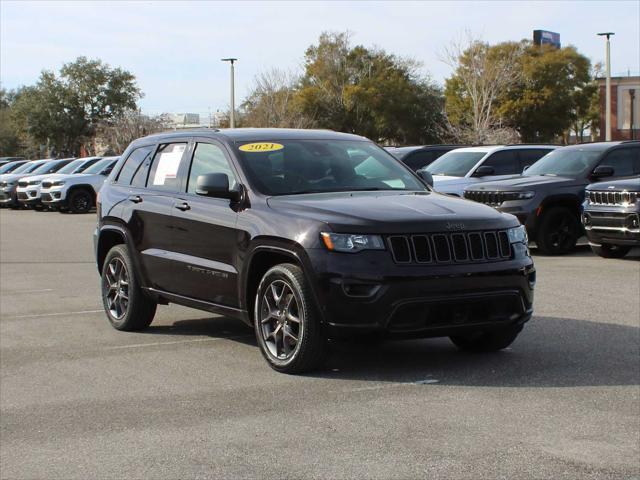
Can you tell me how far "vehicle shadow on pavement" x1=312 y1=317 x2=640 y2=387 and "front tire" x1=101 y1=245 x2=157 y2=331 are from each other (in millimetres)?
1916

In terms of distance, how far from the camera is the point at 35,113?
75.7m

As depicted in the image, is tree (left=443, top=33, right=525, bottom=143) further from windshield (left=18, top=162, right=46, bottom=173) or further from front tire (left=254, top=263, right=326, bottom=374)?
front tire (left=254, top=263, right=326, bottom=374)

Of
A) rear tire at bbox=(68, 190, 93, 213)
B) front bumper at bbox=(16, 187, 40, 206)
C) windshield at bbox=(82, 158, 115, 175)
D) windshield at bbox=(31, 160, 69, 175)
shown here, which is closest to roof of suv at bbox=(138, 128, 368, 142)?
rear tire at bbox=(68, 190, 93, 213)

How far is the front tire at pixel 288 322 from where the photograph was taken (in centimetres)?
698

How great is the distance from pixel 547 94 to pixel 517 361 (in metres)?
71.0

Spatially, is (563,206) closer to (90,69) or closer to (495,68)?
(495,68)

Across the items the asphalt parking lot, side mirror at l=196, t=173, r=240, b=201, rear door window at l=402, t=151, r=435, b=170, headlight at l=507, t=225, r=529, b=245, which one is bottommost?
the asphalt parking lot

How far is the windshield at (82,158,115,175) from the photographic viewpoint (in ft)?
111

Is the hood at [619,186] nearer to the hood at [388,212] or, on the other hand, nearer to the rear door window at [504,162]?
the rear door window at [504,162]

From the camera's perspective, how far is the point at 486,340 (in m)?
7.98

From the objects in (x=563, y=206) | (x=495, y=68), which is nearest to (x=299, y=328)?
(x=563, y=206)

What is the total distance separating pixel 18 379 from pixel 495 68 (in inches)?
2303

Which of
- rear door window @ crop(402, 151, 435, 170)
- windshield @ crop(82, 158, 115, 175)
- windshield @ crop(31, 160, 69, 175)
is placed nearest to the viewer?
rear door window @ crop(402, 151, 435, 170)

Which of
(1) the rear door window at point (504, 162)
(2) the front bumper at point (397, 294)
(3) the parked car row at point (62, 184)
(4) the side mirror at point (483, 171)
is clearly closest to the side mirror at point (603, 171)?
(4) the side mirror at point (483, 171)
